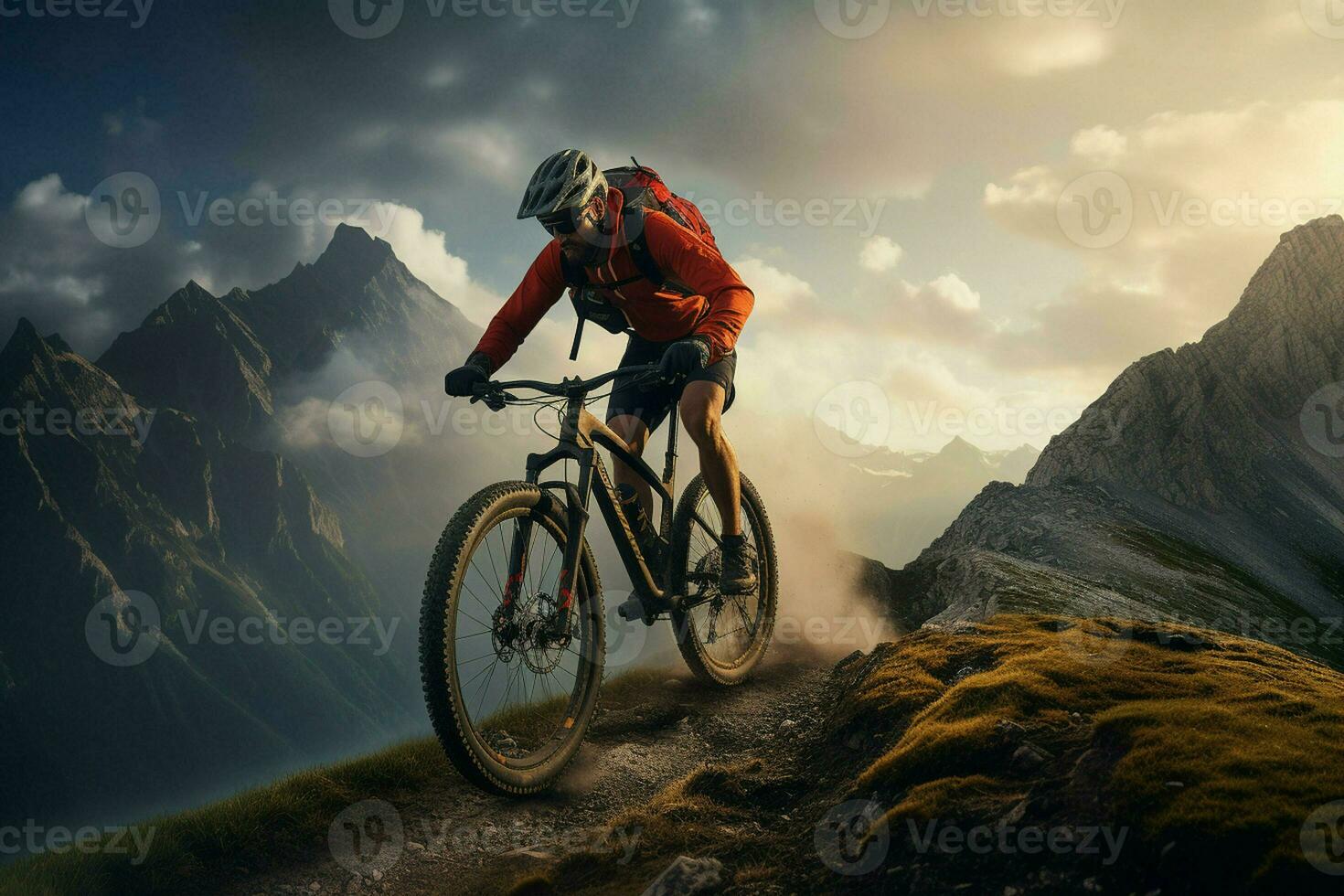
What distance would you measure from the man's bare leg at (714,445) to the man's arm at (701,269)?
45 cm

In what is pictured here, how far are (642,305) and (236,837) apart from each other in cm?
607

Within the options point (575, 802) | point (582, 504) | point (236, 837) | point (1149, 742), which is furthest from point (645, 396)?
point (1149, 742)

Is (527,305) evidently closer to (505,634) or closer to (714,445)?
(714,445)

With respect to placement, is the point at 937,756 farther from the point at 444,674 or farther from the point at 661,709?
the point at 661,709

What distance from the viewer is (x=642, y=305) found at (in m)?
7.96

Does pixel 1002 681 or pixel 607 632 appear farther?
pixel 607 632

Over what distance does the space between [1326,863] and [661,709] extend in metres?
7.06

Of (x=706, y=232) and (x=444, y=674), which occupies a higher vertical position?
(x=706, y=232)

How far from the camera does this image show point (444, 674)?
5328 mm

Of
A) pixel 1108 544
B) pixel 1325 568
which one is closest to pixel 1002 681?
pixel 1108 544

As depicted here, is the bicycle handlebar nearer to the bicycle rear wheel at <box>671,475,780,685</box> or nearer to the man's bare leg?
the man's bare leg

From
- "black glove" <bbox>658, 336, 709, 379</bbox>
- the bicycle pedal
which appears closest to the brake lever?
"black glove" <bbox>658, 336, 709, 379</bbox>

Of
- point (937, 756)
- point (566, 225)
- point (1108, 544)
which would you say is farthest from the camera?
point (1108, 544)

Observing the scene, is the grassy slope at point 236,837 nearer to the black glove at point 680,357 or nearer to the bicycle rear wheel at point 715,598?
the bicycle rear wheel at point 715,598
